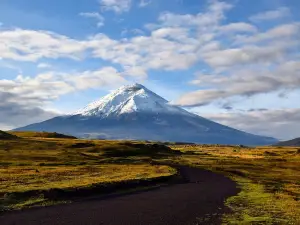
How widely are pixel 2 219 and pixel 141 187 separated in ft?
101

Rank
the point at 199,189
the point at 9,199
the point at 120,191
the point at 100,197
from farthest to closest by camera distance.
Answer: the point at 199,189
the point at 120,191
the point at 100,197
the point at 9,199

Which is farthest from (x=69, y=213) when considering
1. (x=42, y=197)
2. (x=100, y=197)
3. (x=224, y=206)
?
(x=224, y=206)

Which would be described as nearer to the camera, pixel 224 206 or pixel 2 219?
pixel 2 219

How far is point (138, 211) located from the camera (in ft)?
149

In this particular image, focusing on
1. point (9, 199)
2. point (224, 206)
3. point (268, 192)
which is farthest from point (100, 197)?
point (268, 192)

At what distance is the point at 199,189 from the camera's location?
66438mm

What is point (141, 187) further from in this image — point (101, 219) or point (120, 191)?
point (101, 219)

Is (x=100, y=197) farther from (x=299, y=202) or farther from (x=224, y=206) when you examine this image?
(x=299, y=202)

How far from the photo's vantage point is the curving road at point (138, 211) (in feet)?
129

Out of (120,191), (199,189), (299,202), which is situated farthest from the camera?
(199,189)

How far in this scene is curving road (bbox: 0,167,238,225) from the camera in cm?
3928

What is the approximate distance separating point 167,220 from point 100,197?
57.2 feet

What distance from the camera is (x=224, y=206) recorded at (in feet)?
159

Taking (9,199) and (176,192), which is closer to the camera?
(9,199)
